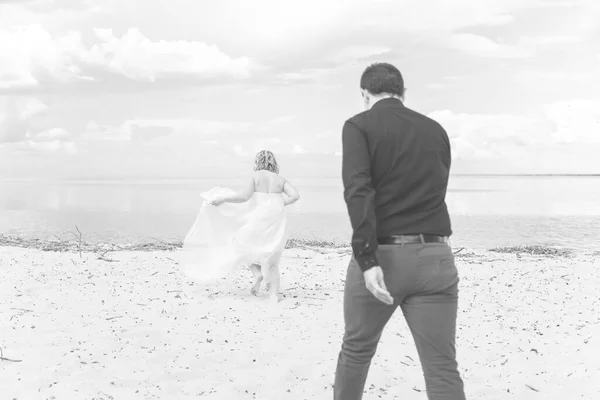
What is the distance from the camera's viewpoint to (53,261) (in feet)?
33.1

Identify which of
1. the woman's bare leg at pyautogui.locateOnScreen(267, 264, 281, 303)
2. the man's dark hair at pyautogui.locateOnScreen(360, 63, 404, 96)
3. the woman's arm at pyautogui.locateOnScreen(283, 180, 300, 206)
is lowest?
the woman's bare leg at pyautogui.locateOnScreen(267, 264, 281, 303)

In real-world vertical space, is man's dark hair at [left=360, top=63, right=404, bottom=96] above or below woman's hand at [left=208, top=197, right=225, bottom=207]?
above

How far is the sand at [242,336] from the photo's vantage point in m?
5.18

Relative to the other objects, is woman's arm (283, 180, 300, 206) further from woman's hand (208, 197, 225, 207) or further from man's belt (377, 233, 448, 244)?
man's belt (377, 233, 448, 244)

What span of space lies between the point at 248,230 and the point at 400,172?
5.21 meters

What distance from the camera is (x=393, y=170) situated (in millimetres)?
3242

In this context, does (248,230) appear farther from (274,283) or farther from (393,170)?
(393,170)

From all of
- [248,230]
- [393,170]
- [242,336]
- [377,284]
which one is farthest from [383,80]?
[248,230]

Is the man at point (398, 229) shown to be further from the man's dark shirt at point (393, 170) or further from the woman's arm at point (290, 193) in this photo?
the woman's arm at point (290, 193)

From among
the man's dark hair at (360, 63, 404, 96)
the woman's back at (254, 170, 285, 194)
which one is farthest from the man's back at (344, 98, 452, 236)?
the woman's back at (254, 170, 285, 194)

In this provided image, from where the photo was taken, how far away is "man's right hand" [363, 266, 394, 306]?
10.2 feet

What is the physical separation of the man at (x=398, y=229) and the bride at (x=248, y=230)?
4784 mm

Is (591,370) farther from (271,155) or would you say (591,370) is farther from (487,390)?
(271,155)

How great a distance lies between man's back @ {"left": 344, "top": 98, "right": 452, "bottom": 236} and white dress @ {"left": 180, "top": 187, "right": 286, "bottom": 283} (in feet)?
16.5
